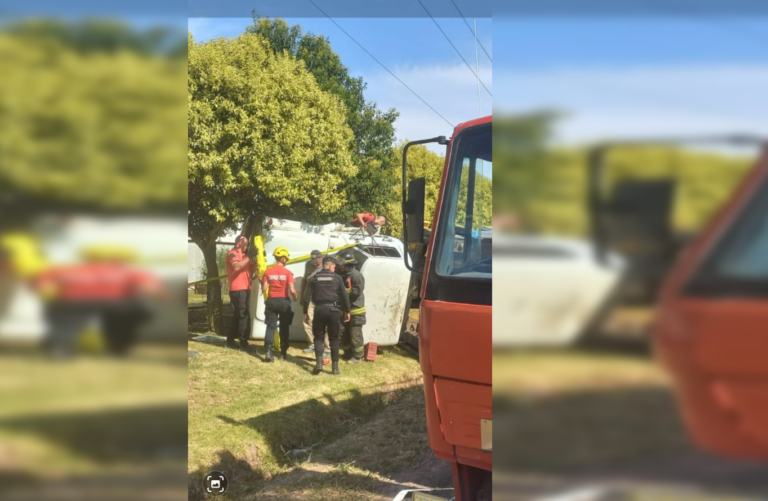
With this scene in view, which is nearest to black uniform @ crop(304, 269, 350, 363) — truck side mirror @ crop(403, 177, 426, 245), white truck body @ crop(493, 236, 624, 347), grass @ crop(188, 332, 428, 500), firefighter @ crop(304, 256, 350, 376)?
firefighter @ crop(304, 256, 350, 376)

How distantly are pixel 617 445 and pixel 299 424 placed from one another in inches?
211

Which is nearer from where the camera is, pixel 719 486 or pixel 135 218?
pixel 719 486

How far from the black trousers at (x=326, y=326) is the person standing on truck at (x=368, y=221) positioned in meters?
0.88

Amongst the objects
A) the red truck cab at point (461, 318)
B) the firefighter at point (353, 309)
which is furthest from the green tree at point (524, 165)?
the firefighter at point (353, 309)

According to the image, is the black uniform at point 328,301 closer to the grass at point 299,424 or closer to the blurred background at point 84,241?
the grass at point 299,424

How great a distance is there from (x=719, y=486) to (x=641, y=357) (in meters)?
0.16

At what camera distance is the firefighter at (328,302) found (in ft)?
20.0

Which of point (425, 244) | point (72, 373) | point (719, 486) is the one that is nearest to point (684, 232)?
point (719, 486)

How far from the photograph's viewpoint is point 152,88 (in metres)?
1.02

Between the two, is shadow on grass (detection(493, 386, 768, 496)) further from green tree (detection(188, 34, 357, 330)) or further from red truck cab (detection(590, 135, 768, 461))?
green tree (detection(188, 34, 357, 330))

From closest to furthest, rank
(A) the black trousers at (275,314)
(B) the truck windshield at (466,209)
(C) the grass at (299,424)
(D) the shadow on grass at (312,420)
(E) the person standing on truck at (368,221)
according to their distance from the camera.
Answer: (B) the truck windshield at (466,209)
(C) the grass at (299,424)
(D) the shadow on grass at (312,420)
(E) the person standing on truck at (368,221)
(A) the black trousers at (275,314)

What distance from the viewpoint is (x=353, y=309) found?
634cm

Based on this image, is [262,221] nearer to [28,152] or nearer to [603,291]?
[28,152]

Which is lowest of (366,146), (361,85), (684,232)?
(684,232)
